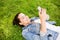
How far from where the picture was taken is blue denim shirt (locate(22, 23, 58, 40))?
233cm

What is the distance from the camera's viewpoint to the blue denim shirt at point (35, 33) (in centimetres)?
233

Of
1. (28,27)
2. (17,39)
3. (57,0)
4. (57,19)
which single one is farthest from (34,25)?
(57,0)

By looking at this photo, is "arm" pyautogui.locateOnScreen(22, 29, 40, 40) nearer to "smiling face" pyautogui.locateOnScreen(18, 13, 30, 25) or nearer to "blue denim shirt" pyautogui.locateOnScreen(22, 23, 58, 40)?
"blue denim shirt" pyautogui.locateOnScreen(22, 23, 58, 40)

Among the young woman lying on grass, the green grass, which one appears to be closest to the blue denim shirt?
the young woman lying on grass

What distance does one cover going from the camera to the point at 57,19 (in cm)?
279

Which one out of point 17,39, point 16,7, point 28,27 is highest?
point 16,7

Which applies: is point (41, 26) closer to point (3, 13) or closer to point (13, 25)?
point (13, 25)

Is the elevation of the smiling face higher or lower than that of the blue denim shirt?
higher

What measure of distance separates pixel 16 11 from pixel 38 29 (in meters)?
0.64

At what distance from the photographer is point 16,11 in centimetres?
291

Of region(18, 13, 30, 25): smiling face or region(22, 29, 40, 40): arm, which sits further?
region(18, 13, 30, 25): smiling face

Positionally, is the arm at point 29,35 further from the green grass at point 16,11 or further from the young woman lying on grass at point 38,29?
the green grass at point 16,11

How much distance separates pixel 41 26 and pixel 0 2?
0.98 metres

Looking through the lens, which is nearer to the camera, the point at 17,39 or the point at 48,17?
the point at 17,39
